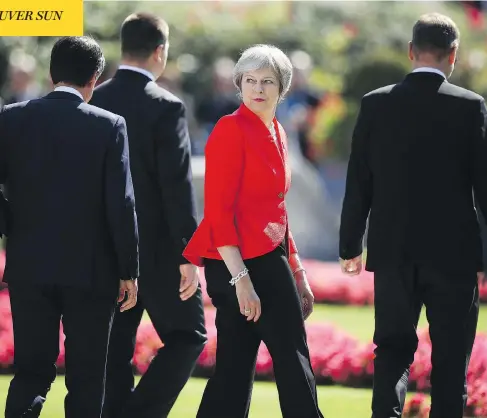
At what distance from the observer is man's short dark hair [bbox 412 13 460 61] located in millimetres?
5727

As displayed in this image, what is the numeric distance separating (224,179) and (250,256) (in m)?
0.33

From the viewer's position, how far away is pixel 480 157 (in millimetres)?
5594

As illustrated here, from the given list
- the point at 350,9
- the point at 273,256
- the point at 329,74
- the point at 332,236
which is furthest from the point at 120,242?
the point at 350,9

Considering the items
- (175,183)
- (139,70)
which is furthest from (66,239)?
(139,70)

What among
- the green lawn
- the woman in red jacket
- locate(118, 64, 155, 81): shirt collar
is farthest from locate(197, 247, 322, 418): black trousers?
the green lawn

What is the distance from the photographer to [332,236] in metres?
14.1

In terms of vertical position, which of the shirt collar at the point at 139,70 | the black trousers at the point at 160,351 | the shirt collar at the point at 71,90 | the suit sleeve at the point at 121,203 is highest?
the shirt collar at the point at 139,70

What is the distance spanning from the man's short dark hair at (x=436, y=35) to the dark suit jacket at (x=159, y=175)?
123cm

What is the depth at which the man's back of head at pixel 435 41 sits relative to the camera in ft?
18.8

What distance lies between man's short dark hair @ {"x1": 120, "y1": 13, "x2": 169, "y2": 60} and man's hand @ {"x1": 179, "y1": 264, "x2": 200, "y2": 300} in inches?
42.5

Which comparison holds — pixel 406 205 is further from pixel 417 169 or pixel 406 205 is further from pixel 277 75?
pixel 277 75

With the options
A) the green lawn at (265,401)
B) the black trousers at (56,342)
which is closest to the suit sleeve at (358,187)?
the black trousers at (56,342)

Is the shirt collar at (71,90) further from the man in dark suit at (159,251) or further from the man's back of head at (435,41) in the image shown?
the man's back of head at (435,41)

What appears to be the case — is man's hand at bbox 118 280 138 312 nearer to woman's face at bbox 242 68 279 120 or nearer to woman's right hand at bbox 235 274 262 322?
woman's right hand at bbox 235 274 262 322
